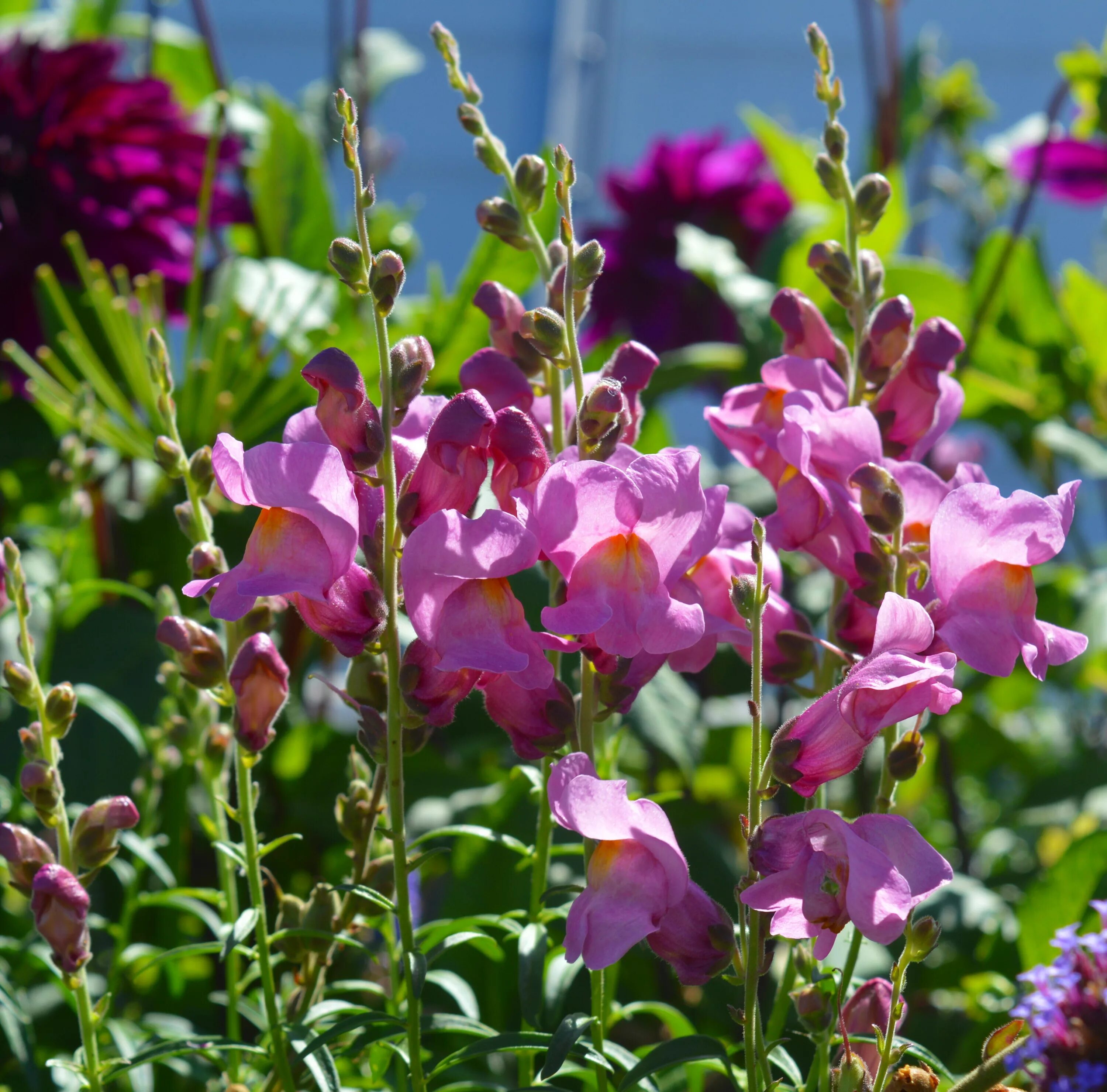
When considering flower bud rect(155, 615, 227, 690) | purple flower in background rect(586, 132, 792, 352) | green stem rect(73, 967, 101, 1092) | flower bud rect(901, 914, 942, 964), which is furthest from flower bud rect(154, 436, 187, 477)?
purple flower in background rect(586, 132, 792, 352)

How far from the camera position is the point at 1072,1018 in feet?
0.84

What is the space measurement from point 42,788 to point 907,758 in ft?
0.80

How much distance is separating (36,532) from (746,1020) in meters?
0.61

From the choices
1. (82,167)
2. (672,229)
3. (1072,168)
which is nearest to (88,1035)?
(82,167)

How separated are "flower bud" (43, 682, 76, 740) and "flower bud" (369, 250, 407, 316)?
0.50 feet

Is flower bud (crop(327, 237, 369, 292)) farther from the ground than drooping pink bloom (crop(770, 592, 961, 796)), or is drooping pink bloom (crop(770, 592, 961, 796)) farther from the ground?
flower bud (crop(327, 237, 369, 292))

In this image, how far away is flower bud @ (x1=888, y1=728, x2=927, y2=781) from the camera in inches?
13.2

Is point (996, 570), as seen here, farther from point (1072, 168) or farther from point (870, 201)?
point (1072, 168)

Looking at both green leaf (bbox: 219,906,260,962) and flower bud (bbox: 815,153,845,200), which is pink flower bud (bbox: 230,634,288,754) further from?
flower bud (bbox: 815,153,845,200)

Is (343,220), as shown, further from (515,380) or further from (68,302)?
(515,380)

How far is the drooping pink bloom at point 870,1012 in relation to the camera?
341 millimetres

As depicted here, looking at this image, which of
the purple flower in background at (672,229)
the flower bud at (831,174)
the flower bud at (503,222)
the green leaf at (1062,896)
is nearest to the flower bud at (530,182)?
the flower bud at (503,222)

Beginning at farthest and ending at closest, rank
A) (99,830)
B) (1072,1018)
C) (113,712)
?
(113,712) → (99,830) → (1072,1018)

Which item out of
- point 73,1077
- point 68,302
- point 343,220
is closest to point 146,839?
point 73,1077
